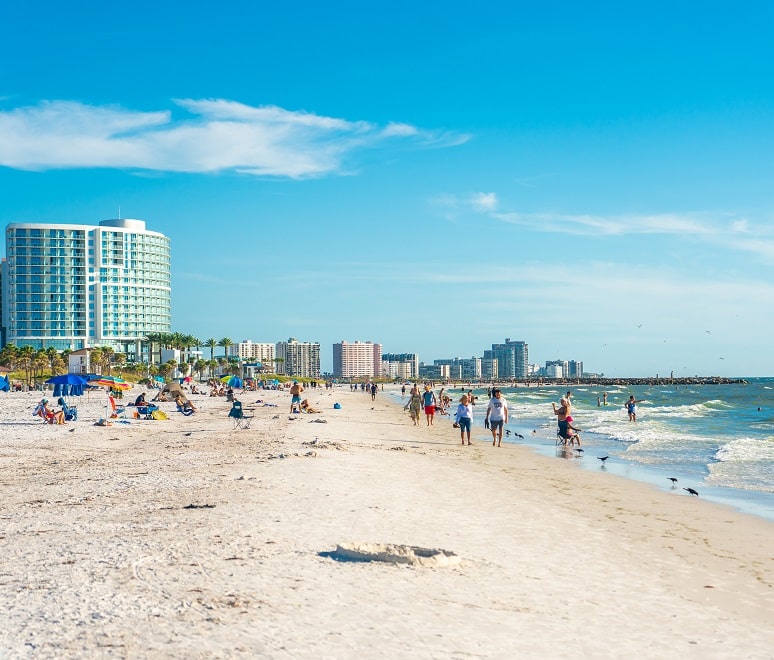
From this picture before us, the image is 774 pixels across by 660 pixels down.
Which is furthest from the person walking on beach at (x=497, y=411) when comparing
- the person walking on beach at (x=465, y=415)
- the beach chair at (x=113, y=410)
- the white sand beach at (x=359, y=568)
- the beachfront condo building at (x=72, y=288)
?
the beachfront condo building at (x=72, y=288)

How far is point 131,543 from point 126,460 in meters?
9.00

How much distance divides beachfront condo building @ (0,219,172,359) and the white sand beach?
147 metres

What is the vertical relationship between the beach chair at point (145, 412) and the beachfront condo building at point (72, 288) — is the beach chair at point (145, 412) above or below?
below

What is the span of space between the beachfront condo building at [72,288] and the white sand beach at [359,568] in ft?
483

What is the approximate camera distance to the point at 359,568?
727 centimetres

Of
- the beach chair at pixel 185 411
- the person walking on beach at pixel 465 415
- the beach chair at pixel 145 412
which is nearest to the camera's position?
the person walking on beach at pixel 465 415

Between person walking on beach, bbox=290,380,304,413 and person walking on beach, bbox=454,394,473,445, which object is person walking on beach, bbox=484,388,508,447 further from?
person walking on beach, bbox=290,380,304,413

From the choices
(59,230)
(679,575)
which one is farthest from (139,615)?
(59,230)

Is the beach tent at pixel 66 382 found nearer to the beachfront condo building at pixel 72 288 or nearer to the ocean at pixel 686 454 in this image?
the ocean at pixel 686 454

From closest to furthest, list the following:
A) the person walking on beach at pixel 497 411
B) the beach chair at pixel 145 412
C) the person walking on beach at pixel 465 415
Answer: the person walking on beach at pixel 497 411 < the person walking on beach at pixel 465 415 < the beach chair at pixel 145 412

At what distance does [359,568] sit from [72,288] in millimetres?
158661

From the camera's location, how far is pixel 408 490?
1297cm

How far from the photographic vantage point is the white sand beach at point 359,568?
554cm

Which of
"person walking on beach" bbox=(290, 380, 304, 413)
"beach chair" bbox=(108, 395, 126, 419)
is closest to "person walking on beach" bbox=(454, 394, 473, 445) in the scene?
"person walking on beach" bbox=(290, 380, 304, 413)
